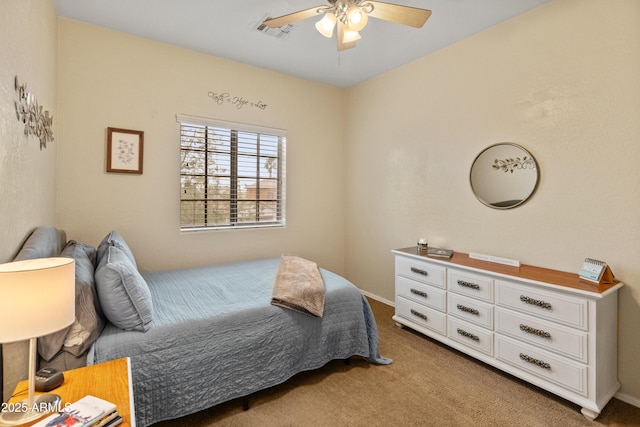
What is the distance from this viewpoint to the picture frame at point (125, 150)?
2.76 m

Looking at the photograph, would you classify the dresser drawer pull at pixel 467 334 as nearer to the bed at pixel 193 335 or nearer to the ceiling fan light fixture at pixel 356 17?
the bed at pixel 193 335

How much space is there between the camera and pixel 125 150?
9.28 ft

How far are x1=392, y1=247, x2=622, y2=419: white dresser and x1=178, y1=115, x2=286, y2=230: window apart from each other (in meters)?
1.85

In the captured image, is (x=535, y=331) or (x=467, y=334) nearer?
(x=535, y=331)

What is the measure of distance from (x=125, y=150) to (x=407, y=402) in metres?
3.02

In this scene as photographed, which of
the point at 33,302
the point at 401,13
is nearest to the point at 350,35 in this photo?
the point at 401,13

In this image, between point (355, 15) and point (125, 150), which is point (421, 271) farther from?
point (125, 150)

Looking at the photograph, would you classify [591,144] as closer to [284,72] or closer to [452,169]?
[452,169]

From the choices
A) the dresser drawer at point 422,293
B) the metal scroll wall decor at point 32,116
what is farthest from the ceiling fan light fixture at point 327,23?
the dresser drawer at point 422,293

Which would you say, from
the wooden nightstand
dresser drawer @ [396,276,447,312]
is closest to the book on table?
the wooden nightstand

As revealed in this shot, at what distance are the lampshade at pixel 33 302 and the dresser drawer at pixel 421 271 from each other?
2.47 m

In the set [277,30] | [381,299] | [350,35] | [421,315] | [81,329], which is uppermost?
[277,30]

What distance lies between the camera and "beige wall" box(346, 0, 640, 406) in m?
2.00

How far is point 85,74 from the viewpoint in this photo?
2.65 metres
